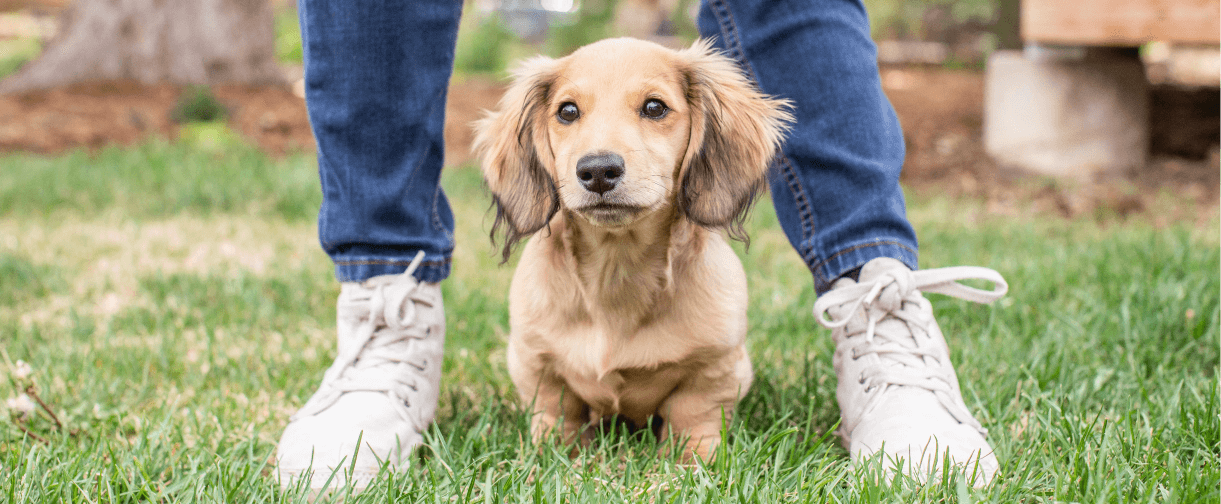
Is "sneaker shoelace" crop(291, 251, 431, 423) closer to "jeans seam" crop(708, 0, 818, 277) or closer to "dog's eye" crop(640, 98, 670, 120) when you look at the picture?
"dog's eye" crop(640, 98, 670, 120)

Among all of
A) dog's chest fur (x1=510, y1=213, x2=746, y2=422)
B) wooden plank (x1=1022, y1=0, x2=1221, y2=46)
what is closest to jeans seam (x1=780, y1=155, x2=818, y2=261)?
dog's chest fur (x1=510, y1=213, x2=746, y2=422)

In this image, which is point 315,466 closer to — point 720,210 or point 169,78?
point 720,210

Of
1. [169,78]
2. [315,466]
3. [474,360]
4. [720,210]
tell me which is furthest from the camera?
[169,78]

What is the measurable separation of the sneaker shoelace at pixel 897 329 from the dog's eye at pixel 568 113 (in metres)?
0.67

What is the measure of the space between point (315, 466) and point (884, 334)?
1.17 meters

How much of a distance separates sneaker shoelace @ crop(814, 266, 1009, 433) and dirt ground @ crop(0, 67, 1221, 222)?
8.87 ft

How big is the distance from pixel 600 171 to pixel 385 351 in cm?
70

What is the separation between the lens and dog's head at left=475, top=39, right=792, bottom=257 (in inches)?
61.7

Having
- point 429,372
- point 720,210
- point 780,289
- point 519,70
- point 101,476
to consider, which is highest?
point 519,70

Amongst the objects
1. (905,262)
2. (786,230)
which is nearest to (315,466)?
(786,230)

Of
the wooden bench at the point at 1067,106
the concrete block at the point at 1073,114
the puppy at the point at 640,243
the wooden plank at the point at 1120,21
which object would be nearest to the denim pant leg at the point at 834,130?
the puppy at the point at 640,243

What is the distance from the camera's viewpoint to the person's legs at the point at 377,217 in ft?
5.41

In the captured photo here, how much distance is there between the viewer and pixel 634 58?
5.49 ft

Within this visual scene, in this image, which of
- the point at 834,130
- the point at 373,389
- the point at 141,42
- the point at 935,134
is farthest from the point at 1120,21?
the point at 141,42
